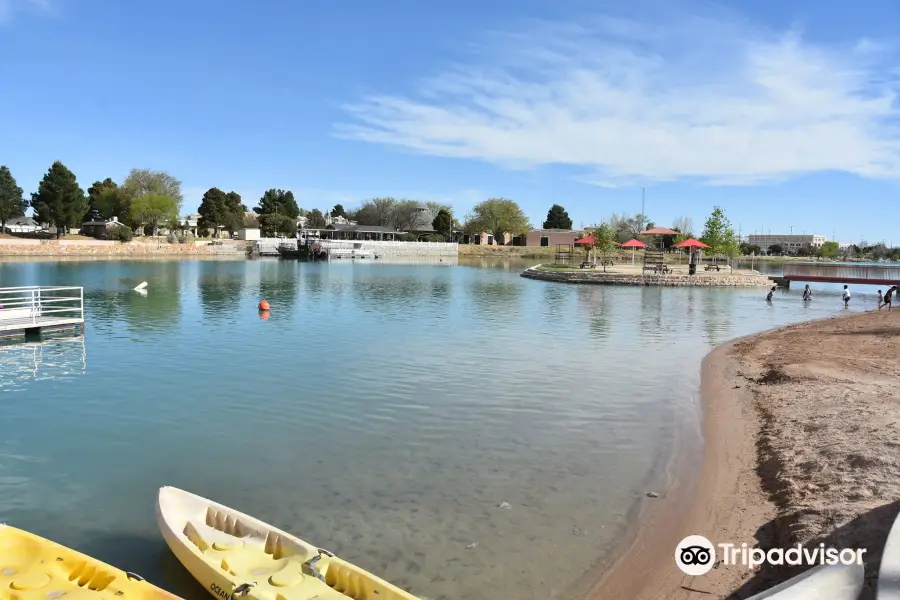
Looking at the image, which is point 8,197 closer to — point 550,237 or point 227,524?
point 550,237

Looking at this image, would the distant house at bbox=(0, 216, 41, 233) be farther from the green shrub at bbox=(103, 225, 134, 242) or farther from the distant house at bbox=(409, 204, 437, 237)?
the distant house at bbox=(409, 204, 437, 237)

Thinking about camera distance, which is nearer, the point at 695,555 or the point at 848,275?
the point at 695,555

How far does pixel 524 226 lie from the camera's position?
138m

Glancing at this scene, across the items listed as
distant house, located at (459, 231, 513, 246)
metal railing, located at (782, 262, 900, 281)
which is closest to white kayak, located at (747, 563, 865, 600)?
metal railing, located at (782, 262, 900, 281)

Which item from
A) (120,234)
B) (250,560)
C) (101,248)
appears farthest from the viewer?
(120,234)

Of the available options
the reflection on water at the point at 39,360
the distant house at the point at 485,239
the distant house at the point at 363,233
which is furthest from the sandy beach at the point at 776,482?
the distant house at the point at 485,239

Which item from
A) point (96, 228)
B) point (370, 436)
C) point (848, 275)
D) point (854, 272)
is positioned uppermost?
point (96, 228)

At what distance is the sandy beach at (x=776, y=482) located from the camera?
6266 millimetres

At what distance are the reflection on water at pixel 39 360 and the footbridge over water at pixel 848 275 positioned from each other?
52280 mm

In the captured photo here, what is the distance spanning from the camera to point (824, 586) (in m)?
4.91

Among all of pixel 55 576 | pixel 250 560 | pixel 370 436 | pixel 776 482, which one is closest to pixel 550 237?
pixel 370 436

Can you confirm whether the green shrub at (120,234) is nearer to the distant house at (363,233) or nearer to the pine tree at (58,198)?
the pine tree at (58,198)

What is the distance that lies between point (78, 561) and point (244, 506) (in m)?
2.68

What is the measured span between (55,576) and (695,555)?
639 cm
